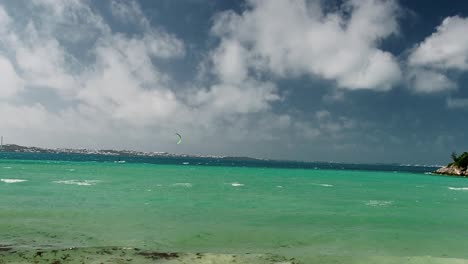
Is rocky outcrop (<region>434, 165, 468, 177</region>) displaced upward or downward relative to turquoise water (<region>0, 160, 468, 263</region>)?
upward

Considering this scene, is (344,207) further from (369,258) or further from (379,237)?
(369,258)

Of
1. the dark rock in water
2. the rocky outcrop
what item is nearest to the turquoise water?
the dark rock in water

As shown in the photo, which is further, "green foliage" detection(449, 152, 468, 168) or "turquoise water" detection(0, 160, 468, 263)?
"green foliage" detection(449, 152, 468, 168)

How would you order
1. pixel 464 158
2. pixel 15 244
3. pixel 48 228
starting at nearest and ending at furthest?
pixel 15 244 → pixel 48 228 → pixel 464 158

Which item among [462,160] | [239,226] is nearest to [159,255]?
[239,226]

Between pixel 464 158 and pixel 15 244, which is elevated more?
pixel 464 158

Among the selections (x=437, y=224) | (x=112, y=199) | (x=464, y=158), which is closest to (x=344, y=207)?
(x=437, y=224)

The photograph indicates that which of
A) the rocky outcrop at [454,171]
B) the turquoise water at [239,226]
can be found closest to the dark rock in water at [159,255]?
the turquoise water at [239,226]

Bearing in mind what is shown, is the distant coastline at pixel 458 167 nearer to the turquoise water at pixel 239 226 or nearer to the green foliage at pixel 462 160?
the green foliage at pixel 462 160

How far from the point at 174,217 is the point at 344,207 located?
1748cm

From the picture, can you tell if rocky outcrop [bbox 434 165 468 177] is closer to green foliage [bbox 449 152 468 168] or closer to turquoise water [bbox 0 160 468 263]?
green foliage [bbox 449 152 468 168]

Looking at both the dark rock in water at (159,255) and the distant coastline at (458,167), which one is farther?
the distant coastline at (458,167)

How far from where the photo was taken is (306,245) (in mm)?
20734

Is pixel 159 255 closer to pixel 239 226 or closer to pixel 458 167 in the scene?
pixel 239 226
